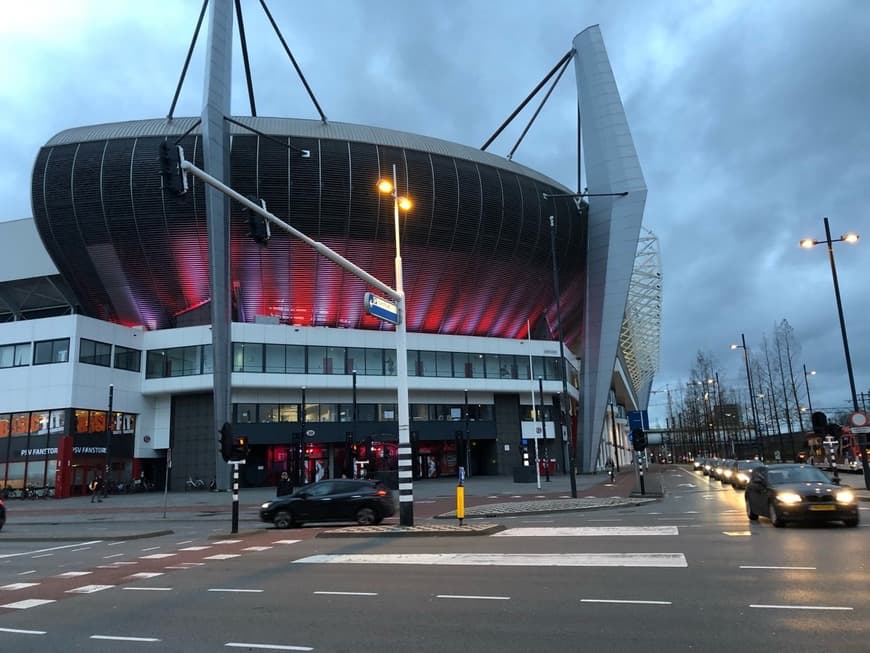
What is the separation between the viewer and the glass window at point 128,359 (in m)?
48.3

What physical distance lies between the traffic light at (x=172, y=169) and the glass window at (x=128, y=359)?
41.4m

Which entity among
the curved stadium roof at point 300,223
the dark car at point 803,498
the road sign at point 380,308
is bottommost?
the dark car at point 803,498

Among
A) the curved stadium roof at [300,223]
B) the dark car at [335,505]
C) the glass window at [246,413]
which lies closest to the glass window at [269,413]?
the glass window at [246,413]

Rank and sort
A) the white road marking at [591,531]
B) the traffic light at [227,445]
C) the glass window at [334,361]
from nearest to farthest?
the white road marking at [591,531] < the traffic light at [227,445] < the glass window at [334,361]

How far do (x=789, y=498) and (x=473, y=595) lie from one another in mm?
9936

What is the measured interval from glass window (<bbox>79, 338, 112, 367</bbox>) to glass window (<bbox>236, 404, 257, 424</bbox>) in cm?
987

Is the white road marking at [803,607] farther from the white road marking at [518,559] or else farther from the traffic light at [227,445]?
the traffic light at [227,445]

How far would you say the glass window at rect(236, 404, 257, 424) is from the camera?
48562 mm

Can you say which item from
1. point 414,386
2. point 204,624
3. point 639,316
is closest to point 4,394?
point 414,386

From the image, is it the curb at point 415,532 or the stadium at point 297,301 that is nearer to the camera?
the curb at point 415,532

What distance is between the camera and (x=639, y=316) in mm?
101375

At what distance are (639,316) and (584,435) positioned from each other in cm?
4652

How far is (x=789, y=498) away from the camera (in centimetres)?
1486

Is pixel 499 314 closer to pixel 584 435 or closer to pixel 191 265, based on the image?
pixel 584 435
